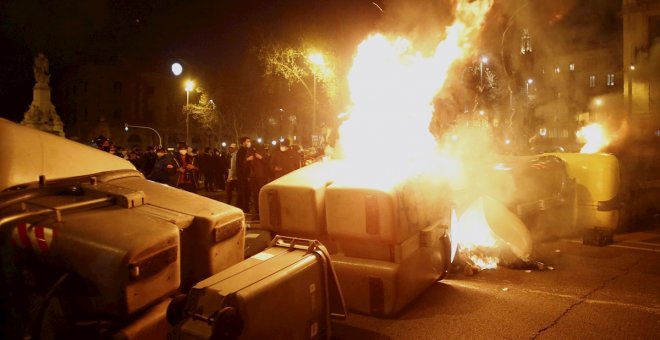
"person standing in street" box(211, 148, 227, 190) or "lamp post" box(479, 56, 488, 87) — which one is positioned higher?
"lamp post" box(479, 56, 488, 87)

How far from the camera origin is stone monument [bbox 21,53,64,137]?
86.2ft

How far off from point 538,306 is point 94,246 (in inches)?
175

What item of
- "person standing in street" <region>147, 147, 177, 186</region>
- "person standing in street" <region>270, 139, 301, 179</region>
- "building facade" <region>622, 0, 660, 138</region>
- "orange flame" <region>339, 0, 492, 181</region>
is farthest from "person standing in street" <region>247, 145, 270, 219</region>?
"building facade" <region>622, 0, 660, 138</region>

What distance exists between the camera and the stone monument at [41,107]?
2628 centimetres

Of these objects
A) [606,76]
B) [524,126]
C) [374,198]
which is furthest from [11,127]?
[606,76]

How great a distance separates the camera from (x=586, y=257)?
7281mm

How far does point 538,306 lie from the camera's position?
16.7 ft

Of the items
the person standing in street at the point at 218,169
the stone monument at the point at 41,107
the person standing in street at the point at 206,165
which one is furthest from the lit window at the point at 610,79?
the stone monument at the point at 41,107

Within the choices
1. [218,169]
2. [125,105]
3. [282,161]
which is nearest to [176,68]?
[282,161]

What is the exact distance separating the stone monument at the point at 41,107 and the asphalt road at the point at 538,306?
26631mm

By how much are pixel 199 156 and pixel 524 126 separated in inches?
878

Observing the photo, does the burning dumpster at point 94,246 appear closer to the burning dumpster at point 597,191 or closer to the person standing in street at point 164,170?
the person standing in street at point 164,170

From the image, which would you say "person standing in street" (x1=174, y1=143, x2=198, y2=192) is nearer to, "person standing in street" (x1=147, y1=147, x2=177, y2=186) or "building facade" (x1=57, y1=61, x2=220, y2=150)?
"person standing in street" (x1=147, y1=147, x2=177, y2=186)

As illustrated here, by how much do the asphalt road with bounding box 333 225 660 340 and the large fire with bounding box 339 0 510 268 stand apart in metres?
0.89
